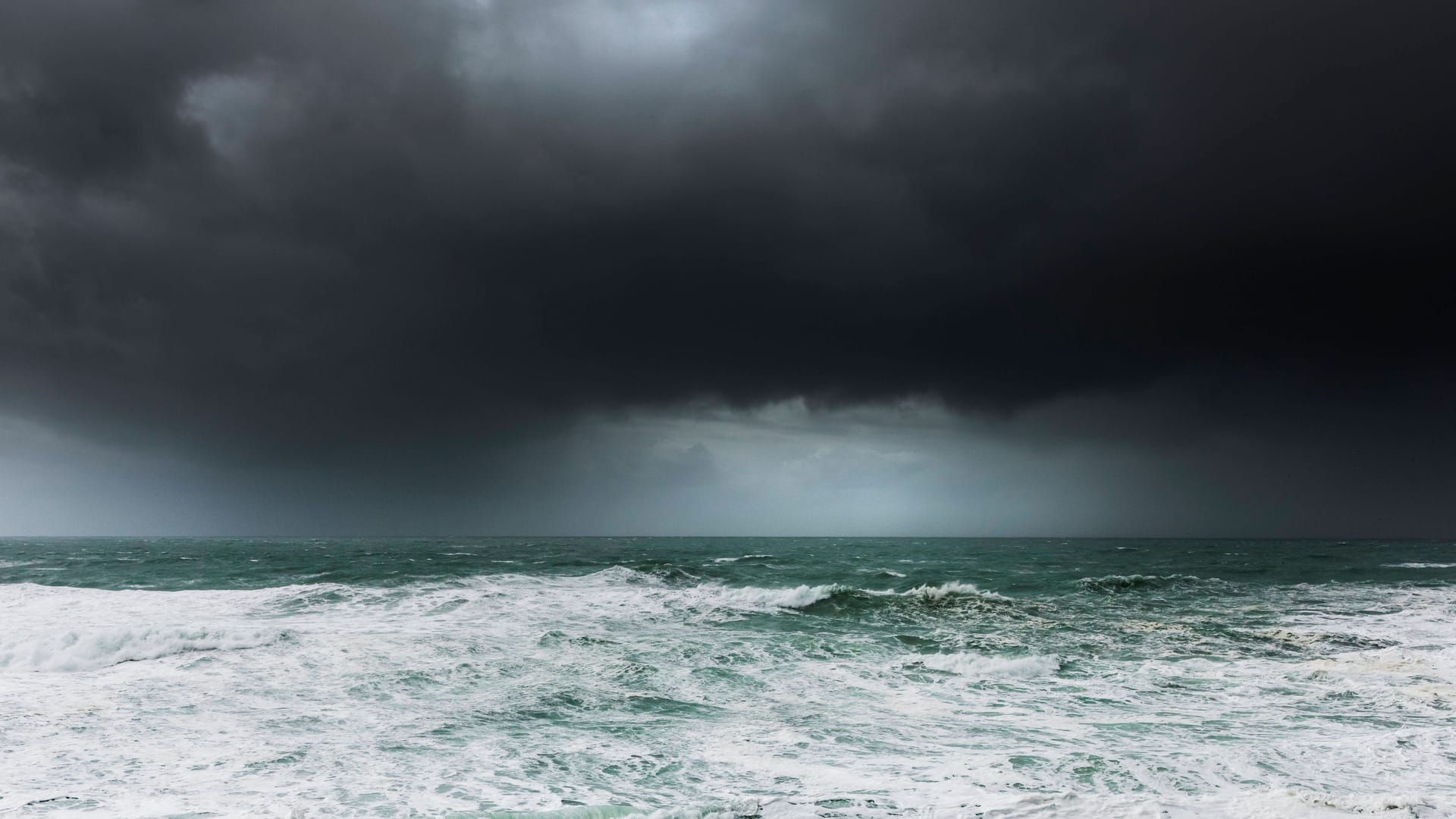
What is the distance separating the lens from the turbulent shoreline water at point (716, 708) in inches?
278

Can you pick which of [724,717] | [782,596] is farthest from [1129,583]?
[724,717]

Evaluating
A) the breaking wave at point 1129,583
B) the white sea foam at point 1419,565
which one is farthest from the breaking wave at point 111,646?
the white sea foam at point 1419,565

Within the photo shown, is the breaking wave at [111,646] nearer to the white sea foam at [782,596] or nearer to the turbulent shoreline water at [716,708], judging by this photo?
the turbulent shoreline water at [716,708]

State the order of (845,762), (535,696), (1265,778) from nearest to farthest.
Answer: (1265,778), (845,762), (535,696)

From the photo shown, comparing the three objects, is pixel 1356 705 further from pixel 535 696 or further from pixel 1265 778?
pixel 535 696

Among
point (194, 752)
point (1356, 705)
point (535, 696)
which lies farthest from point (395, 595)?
point (1356, 705)

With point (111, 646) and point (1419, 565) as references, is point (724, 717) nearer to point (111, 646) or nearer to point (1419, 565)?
point (111, 646)

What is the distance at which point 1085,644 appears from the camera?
54.4 feet

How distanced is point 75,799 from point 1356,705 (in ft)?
51.0

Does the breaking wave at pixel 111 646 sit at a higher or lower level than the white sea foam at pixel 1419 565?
higher

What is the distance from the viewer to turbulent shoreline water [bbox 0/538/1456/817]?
7059 millimetres

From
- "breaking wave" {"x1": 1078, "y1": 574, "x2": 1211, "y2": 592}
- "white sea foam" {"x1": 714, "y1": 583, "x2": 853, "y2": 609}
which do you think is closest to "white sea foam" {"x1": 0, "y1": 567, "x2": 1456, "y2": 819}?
"white sea foam" {"x1": 714, "y1": 583, "x2": 853, "y2": 609}

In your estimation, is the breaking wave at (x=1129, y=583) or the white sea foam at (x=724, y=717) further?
the breaking wave at (x=1129, y=583)

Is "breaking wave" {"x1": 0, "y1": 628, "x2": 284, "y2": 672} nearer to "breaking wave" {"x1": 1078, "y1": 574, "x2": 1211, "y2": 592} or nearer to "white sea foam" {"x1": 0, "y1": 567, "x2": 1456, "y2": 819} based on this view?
"white sea foam" {"x1": 0, "y1": 567, "x2": 1456, "y2": 819}
